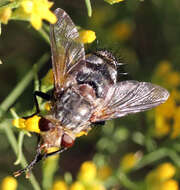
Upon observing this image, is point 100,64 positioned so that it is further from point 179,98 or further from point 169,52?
point 169,52

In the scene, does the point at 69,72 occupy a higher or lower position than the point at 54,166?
higher

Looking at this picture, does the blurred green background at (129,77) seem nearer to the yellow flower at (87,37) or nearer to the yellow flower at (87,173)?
the yellow flower at (87,173)

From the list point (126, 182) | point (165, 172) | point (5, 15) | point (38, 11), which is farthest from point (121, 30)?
point (5, 15)

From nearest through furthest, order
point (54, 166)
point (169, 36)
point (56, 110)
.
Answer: point (56, 110), point (54, 166), point (169, 36)

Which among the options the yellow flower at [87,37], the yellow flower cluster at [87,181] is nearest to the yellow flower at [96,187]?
the yellow flower cluster at [87,181]

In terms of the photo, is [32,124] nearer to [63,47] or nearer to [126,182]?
[63,47]

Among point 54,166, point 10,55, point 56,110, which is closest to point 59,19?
point 56,110
